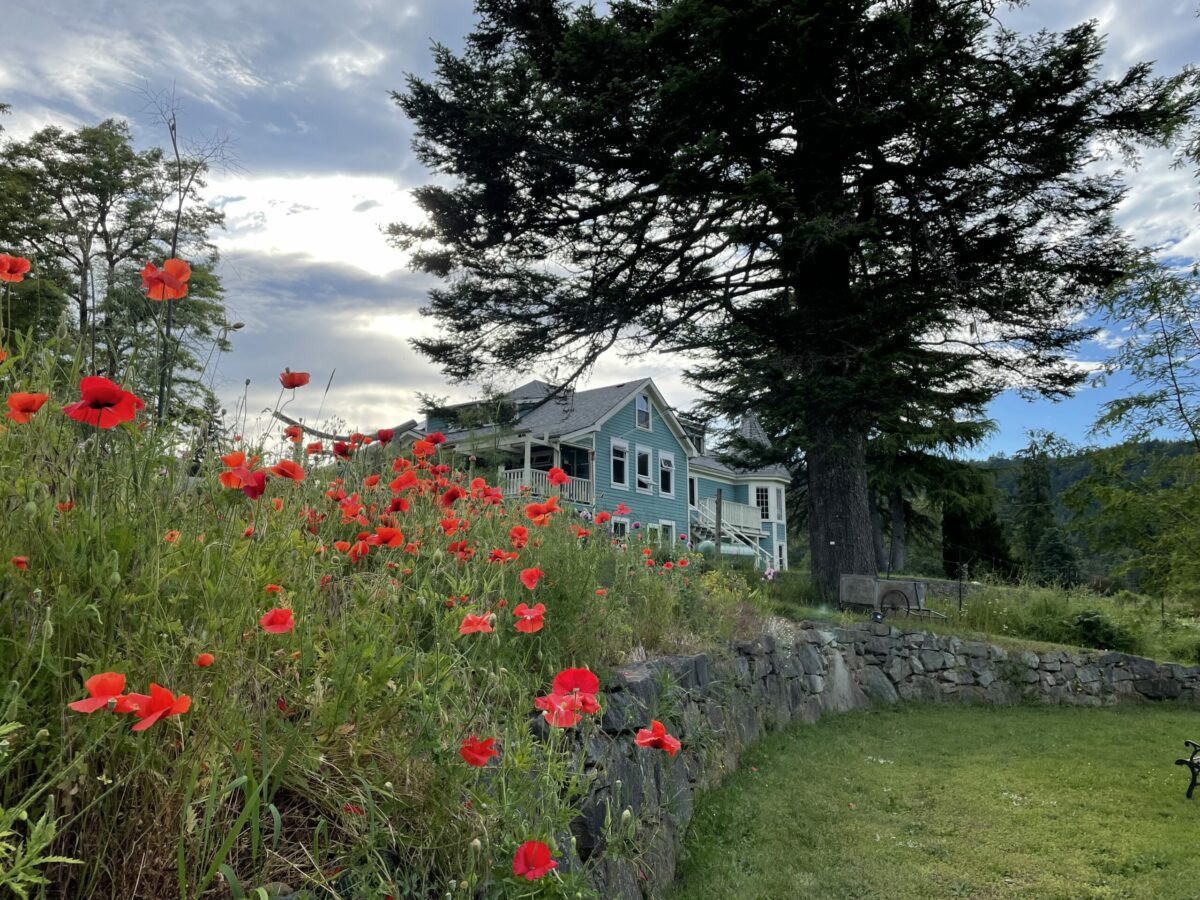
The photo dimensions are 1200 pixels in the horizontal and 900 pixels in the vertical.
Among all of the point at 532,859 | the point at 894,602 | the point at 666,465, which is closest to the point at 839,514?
the point at 894,602

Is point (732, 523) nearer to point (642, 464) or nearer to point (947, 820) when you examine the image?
point (642, 464)

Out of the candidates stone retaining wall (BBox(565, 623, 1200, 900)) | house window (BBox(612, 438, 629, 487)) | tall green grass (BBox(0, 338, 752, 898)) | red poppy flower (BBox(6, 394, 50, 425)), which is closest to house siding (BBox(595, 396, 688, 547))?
house window (BBox(612, 438, 629, 487))

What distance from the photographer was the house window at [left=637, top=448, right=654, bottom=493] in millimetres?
24234

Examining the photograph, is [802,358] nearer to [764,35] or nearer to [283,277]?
[764,35]

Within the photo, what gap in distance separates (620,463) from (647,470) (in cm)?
152

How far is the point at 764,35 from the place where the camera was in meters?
9.82

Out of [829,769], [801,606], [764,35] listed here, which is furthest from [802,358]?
[829,769]

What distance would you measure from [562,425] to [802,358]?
12.0 metres

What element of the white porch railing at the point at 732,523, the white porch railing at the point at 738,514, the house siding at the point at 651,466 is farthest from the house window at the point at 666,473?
the white porch railing at the point at 738,514

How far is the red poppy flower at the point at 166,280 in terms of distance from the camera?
165 centimetres

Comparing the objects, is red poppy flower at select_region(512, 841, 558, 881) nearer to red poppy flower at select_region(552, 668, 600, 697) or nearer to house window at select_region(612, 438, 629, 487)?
red poppy flower at select_region(552, 668, 600, 697)

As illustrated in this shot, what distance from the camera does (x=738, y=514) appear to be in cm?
2812

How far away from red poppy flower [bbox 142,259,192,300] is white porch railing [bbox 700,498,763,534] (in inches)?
1020

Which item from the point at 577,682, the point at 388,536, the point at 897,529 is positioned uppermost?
the point at 897,529
